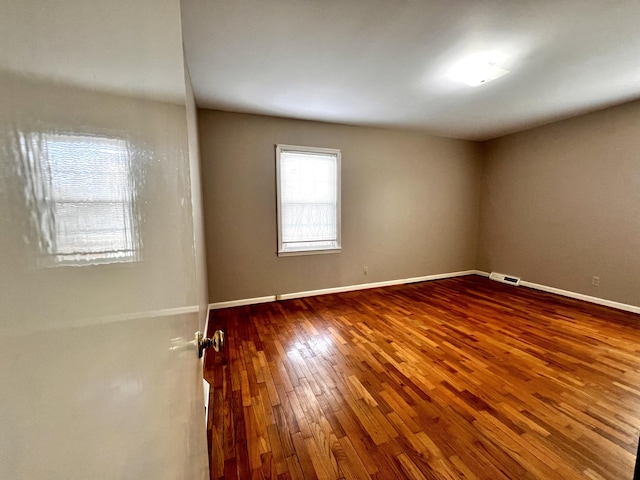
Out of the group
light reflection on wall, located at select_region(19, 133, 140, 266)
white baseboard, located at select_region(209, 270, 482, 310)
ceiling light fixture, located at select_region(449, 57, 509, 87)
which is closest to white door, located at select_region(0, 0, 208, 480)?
light reflection on wall, located at select_region(19, 133, 140, 266)

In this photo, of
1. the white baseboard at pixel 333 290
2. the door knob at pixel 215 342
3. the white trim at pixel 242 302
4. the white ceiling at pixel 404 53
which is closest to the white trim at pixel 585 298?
the white baseboard at pixel 333 290

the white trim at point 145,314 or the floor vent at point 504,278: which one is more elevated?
the white trim at point 145,314

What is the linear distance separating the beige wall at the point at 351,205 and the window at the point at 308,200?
0.12 meters

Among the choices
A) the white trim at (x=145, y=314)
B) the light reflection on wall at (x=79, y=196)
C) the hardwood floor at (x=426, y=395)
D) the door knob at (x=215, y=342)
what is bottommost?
the hardwood floor at (x=426, y=395)

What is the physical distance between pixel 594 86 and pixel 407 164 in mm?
2198

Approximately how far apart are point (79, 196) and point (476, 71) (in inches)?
119

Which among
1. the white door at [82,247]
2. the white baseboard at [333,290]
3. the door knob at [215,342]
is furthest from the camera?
the white baseboard at [333,290]

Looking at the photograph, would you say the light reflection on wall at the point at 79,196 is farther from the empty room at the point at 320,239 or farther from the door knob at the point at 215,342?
the door knob at the point at 215,342

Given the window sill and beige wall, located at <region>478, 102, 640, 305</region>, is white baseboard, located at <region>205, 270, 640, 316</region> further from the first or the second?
the window sill

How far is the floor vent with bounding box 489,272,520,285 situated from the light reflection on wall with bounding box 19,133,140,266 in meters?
5.47

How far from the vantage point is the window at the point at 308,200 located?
3.63 metres

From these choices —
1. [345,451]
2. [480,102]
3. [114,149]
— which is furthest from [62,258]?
[480,102]

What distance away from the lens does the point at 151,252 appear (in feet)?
1.41

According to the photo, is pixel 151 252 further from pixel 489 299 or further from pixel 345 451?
pixel 489 299
